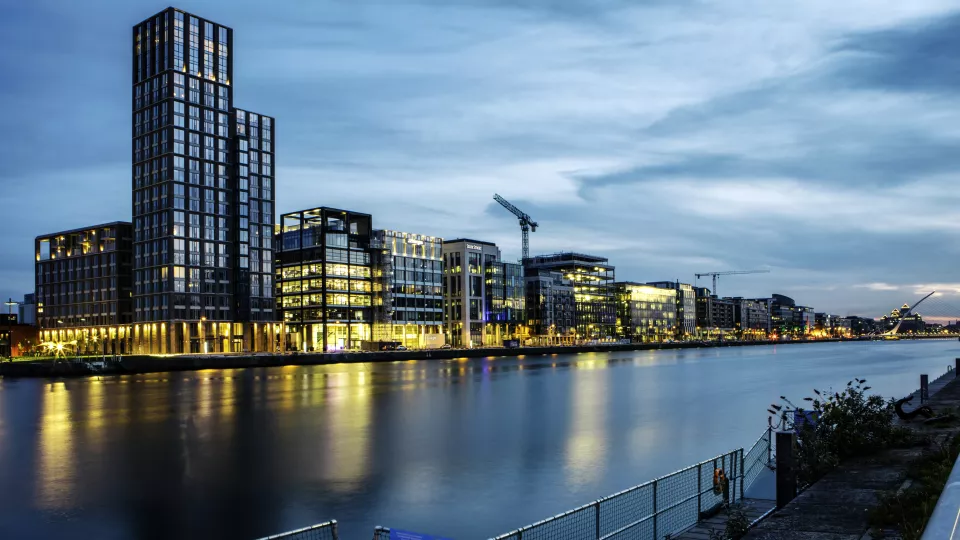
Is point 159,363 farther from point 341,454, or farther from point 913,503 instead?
point 913,503

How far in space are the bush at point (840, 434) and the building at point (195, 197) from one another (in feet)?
573

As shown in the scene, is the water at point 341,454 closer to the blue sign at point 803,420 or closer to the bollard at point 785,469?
the blue sign at point 803,420

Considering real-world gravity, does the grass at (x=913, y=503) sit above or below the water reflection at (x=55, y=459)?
above

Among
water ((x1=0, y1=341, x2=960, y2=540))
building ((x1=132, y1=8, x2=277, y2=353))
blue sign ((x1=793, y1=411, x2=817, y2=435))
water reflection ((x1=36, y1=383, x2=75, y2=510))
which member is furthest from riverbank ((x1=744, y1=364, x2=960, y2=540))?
building ((x1=132, y1=8, x2=277, y2=353))

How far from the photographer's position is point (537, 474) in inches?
1313

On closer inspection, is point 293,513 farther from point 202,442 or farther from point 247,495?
point 202,442

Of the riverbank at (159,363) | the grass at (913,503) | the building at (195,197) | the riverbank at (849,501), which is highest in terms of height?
the building at (195,197)

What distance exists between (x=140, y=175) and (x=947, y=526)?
663ft

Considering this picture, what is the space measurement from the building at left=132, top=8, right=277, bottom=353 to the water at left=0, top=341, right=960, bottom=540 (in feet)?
331

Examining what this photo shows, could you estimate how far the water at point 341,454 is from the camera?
2592 centimetres

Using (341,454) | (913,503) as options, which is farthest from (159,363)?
(913,503)

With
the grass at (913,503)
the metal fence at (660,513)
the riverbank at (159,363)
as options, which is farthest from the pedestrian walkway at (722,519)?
the riverbank at (159,363)

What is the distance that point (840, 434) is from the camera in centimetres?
2233

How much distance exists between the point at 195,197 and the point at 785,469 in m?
181
